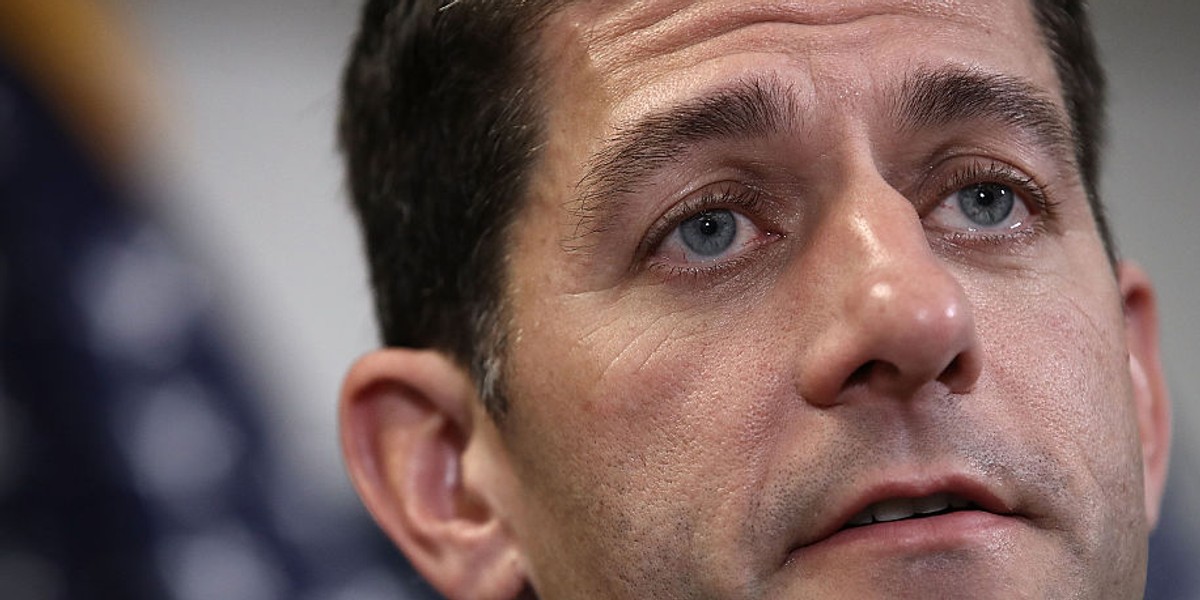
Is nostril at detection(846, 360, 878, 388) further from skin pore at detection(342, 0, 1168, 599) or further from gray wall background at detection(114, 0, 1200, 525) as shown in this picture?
gray wall background at detection(114, 0, 1200, 525)

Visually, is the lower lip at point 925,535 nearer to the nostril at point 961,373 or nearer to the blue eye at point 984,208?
the nostril at point 961,373

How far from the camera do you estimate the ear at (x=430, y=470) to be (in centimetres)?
183

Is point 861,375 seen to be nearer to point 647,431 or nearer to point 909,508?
point 909,508

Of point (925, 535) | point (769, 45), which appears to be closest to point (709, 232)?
point (769, 45)

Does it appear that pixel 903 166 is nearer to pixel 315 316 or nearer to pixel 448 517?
pixel 448 517

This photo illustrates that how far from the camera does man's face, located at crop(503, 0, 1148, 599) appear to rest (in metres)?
1.40

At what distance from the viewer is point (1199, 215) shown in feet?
11.8

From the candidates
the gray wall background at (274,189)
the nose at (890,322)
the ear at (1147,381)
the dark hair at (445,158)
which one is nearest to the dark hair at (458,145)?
the dark hair at (445,158)

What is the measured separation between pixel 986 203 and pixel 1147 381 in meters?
0.52

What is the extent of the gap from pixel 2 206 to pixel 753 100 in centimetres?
199

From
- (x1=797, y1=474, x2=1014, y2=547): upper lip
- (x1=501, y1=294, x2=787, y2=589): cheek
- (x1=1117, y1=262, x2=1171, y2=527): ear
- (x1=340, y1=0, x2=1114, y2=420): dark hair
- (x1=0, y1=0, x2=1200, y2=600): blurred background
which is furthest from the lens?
(x1=0, y1=0, x2=1200, y2=600): blurred background

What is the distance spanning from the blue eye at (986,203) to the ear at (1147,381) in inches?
11.8

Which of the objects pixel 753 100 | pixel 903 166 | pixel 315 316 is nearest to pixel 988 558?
pixel 903 166

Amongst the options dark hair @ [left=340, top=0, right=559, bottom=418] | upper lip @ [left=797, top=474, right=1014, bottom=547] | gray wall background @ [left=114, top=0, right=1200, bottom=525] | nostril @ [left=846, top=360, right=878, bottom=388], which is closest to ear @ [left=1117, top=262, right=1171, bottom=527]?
upper lip @ [left=797, top=474, right=1014, bottom=547]
